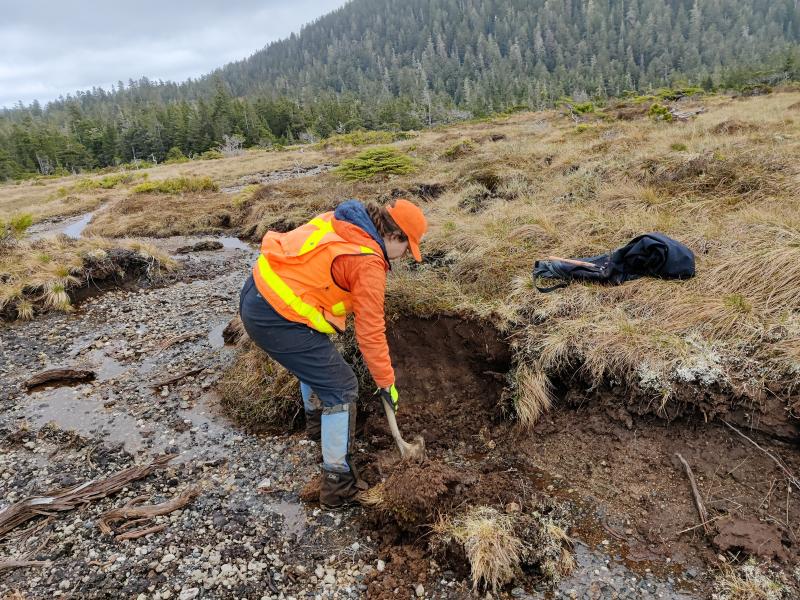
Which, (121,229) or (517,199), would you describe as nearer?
(517,199)

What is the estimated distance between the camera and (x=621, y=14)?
467 ft

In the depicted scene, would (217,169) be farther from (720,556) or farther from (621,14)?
(621,14)

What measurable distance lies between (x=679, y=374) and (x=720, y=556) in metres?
1.32

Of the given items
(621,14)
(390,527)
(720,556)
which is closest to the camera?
(720,556)

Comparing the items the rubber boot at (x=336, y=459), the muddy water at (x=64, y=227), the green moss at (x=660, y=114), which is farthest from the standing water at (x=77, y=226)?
the green moss at (x=660, y=114)

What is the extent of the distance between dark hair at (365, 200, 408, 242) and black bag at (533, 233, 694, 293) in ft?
8.40

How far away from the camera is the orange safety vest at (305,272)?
3.52m

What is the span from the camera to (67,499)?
170 inches

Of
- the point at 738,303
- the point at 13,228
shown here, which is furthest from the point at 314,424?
the point at 13,228

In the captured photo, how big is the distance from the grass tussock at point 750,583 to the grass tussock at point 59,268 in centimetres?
1101

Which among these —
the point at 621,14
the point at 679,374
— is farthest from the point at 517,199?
the point at 621,14

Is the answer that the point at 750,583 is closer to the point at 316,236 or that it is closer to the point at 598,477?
the point at 598,477

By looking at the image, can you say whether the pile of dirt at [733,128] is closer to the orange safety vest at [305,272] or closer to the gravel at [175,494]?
the orange safety vest at [305,272]

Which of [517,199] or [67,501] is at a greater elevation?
→ [517,199]
